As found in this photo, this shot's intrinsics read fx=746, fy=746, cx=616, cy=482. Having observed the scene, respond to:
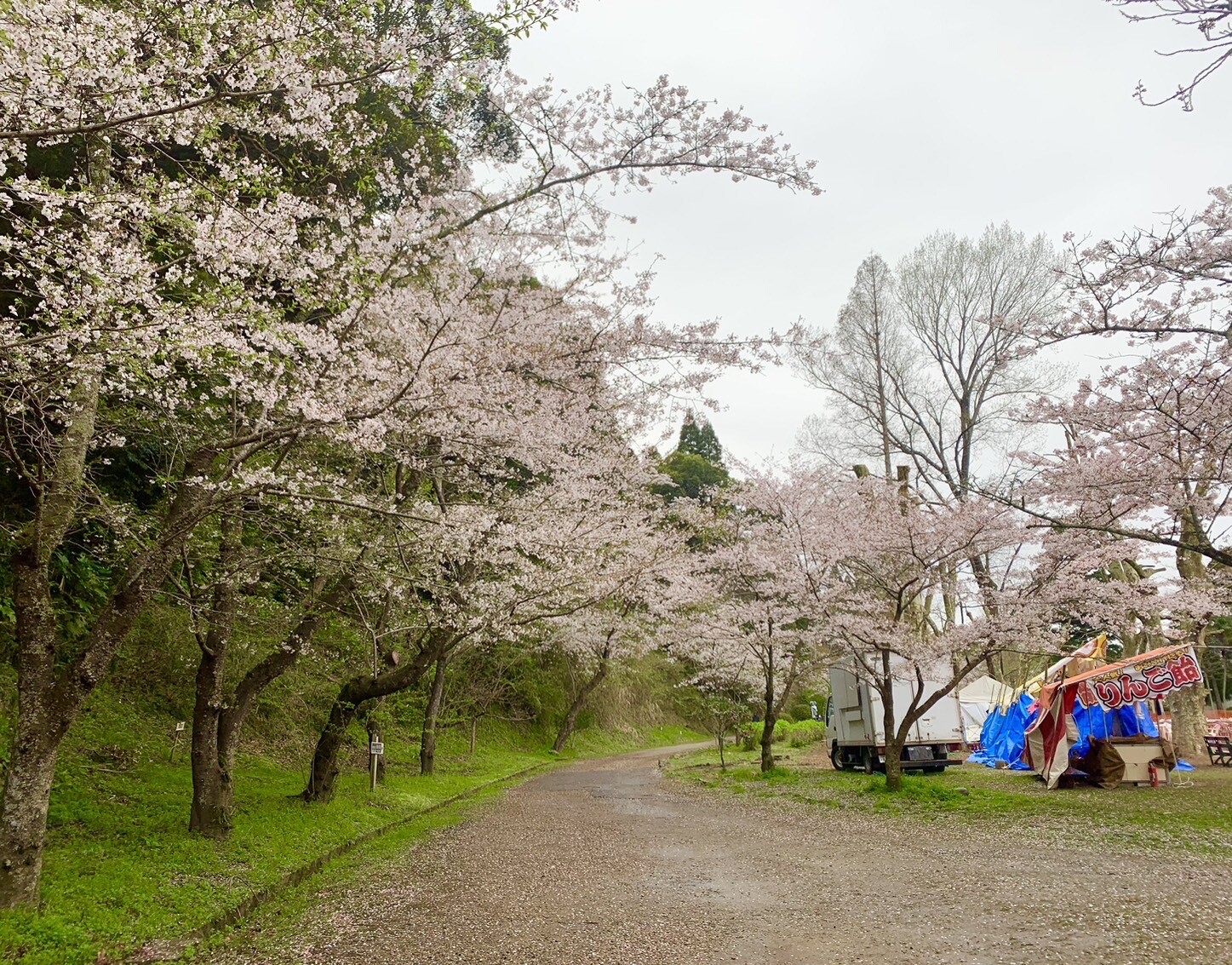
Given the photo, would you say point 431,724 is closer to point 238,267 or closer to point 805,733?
point 238,267

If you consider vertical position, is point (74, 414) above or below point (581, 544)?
above

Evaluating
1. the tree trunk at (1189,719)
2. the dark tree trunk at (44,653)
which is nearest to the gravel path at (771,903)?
the dark tree trunk at (44,653)

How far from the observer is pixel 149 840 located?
6684 millimetres

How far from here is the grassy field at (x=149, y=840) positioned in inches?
186

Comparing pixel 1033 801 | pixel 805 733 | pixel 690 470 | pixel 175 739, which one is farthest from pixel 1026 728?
pixel 690 470

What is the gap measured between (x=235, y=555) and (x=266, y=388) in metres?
2.55

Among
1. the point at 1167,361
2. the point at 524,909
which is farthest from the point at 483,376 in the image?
the point at 1167,361

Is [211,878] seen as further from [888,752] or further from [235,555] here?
[888,752]

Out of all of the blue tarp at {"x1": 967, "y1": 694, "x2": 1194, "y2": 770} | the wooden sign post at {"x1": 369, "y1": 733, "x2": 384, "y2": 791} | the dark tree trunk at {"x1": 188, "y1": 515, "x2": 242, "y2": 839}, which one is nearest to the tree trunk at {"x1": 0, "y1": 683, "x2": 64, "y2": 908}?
the dark tree trunk at {"x1": 188, "y1": 515, "x2": 242, "y2": 839}

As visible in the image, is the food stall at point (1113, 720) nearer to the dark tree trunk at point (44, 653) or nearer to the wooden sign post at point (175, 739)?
the dark tree trunk at point (44, 653)

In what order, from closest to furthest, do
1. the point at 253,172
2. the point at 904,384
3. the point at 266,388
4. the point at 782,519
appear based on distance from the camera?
the point at 253,172 → the point at 266,388 → the point at 782,519 → the point at 904,384

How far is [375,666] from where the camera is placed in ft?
26.4

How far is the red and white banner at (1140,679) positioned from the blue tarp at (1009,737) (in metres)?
4.35

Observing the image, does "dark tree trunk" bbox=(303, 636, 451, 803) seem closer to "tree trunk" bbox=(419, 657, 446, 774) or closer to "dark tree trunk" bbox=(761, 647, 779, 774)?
"tree trunk" bbox=(419, 657, 446, 774)
